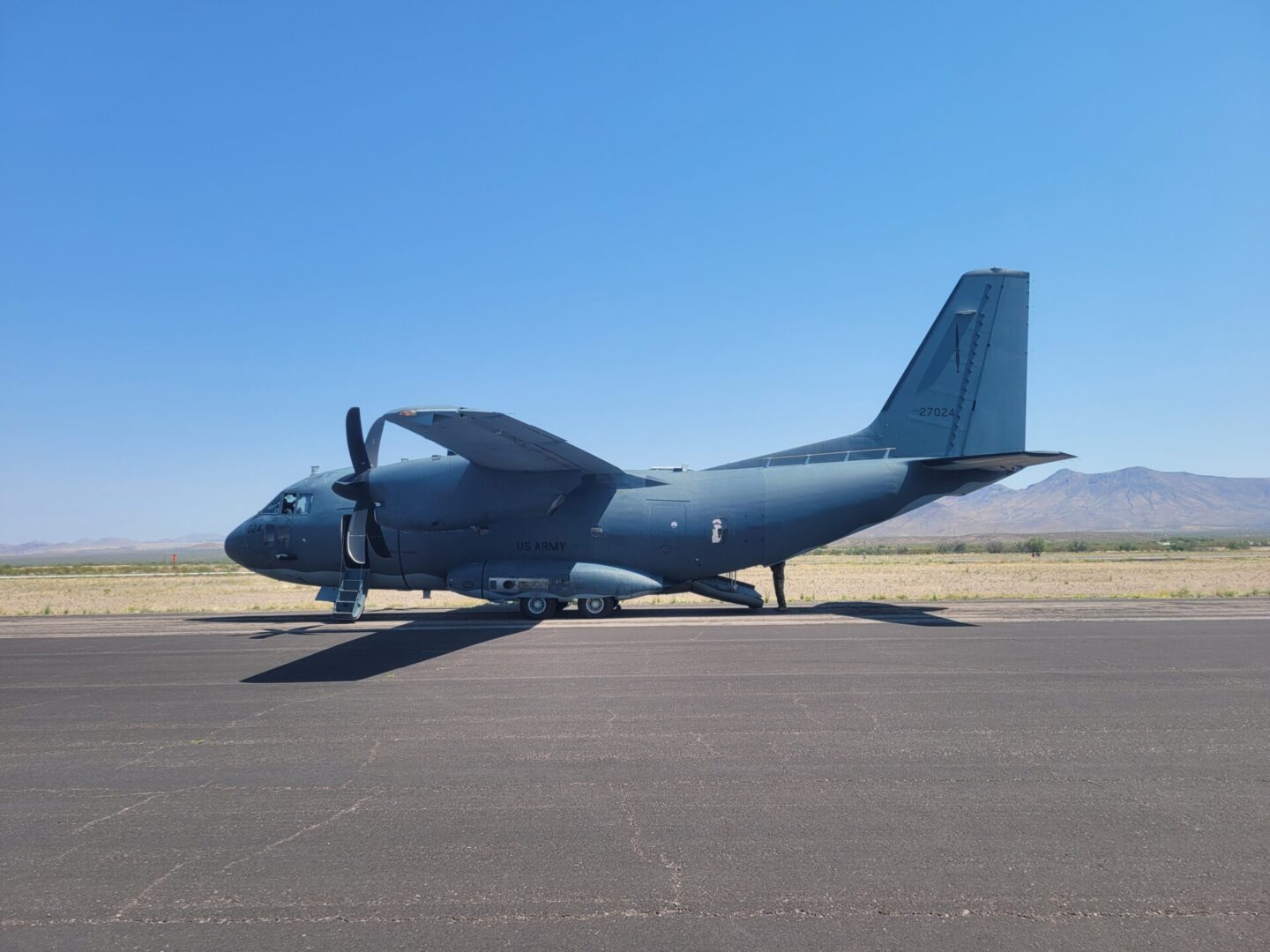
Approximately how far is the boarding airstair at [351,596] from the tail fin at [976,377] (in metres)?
15.1

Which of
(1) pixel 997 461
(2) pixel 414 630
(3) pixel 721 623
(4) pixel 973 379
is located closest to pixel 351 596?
(2) pixel 414 630

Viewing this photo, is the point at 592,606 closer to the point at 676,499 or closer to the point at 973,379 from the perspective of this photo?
the point at 676,499

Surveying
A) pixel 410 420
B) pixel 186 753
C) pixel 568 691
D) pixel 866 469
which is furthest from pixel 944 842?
pixel 866 469

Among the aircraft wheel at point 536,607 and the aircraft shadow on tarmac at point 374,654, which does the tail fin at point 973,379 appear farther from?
the aircraft shadow on tarmac at point 374,654

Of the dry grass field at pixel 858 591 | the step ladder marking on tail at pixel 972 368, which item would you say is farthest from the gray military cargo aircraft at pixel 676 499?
the dry grass field at pixel 858 591

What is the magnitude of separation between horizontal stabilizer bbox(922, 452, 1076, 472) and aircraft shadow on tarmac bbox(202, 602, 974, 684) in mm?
3947

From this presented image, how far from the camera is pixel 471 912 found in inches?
193

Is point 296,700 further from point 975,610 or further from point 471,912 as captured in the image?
point 975,610

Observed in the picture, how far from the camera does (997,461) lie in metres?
20.4

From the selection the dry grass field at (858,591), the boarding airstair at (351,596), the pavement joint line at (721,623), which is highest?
the boarding airstair at (351,596)

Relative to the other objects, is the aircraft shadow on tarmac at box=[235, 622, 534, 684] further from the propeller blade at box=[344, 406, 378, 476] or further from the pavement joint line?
the propeller blade at box=[344, 406, 378, 476]

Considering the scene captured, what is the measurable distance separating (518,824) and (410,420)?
446 inches

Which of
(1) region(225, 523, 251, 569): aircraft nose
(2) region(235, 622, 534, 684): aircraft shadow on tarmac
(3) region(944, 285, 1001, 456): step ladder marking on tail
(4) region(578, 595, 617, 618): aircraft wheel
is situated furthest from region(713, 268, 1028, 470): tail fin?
(1) region(225, 523, 251, 569): aircraft nose

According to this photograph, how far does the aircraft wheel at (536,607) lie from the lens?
22.0 metres
